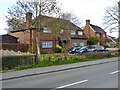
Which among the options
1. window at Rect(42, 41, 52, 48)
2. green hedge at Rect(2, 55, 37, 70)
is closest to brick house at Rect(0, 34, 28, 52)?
window at Rect(42, 41, 52, 48)

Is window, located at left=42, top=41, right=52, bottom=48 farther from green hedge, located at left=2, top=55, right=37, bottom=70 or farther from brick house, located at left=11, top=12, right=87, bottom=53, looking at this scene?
green hedge, located at left=2, top=55, right=37, bottom=70

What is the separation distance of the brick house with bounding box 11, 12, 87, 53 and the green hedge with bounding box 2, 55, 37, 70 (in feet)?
12.7

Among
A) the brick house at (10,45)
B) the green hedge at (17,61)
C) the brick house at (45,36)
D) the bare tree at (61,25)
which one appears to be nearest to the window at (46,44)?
the brick house at (45,36)

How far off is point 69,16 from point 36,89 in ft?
56.4

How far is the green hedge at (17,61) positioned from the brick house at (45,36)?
3883 millimetres

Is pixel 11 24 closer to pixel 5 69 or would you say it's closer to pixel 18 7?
pixel 18 7

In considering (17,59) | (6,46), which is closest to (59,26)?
(17,59)

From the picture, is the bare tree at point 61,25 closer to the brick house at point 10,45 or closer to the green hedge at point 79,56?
the green hedge at point 79,56

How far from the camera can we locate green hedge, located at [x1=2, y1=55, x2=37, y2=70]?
41.5ft

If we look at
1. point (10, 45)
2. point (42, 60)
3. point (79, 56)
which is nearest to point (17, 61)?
point (42, 60)

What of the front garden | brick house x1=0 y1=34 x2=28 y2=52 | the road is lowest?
the road

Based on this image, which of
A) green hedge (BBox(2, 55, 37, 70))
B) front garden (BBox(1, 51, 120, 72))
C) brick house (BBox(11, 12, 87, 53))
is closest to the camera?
green hedge (BBox(2, 55, 37, 70))

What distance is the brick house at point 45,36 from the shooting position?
1786 cm

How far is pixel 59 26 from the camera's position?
2091cm
